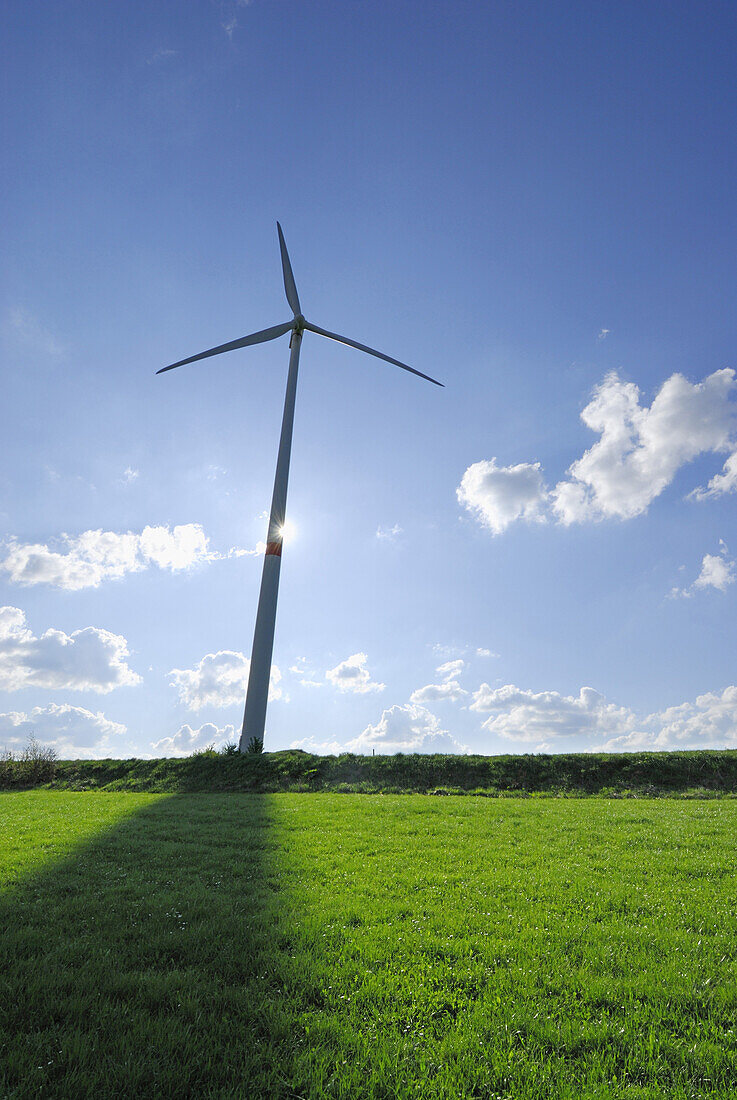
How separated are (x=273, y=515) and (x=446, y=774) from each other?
21248 mm

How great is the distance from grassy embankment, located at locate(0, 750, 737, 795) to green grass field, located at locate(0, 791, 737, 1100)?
15.9m

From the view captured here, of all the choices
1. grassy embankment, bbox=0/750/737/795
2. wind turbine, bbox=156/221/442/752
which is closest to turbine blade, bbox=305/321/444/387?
wind turbine, bbox=156/221/442/752

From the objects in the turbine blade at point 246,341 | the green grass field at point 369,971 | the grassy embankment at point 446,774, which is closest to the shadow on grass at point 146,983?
the green grass field at point 369,971

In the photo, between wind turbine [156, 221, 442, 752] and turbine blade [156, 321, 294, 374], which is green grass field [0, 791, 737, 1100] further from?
turbine blade [156, 321, 294, 374]

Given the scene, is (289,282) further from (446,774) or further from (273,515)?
(446,774)

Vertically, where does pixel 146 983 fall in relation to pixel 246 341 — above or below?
below

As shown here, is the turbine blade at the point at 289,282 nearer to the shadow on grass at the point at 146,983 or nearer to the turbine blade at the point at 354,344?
the turbine blade at the point at 354,344

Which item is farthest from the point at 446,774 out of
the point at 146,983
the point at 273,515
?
the point at 146,983

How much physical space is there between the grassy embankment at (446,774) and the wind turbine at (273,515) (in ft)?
10.7

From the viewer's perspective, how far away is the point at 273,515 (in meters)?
41.0

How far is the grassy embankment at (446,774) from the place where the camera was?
29141mm

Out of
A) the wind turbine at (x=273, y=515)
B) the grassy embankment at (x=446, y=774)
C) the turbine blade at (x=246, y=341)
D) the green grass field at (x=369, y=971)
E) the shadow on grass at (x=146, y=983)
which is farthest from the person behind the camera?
the turbine blade at (x=246, y=341)

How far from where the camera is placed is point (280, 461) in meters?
42.5

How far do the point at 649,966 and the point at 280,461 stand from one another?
126ft
